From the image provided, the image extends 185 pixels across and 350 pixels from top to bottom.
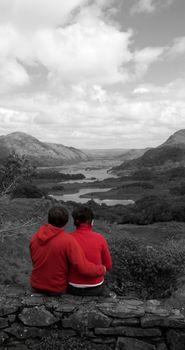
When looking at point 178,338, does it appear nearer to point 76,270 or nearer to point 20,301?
point 76,270

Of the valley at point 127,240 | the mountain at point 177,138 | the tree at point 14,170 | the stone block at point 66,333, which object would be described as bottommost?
the valley at point 127,240

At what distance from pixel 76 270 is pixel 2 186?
5133mm

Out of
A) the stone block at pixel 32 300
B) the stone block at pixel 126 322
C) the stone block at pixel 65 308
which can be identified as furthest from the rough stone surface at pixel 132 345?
the stone block at pixel 32 300

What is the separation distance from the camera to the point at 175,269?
36.8 ft

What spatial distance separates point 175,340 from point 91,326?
1296 mm

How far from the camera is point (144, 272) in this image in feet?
36.2

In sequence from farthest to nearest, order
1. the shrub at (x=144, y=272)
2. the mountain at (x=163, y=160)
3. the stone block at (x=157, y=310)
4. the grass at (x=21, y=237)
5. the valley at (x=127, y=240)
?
the mountain at (x=163, y=160) → the grass at (x=21, y=237) → the valley at (x=127, y=240) → the shrub at (x=144, y=272) → the stone block at (x=157, y=310)

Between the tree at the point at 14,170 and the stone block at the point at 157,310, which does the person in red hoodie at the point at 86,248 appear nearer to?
the stone block at the point at 157,310

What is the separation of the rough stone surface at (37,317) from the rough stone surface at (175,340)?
177cm

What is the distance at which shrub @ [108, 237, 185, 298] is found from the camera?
1048 centimetres

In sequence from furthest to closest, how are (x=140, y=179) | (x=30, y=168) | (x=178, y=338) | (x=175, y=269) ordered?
(x=140, y=179)
(x=175, y=269)
(x=30, y=168)
(x=178, y=338)

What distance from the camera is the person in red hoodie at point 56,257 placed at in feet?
20.0

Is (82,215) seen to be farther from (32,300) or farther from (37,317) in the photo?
(37,317)

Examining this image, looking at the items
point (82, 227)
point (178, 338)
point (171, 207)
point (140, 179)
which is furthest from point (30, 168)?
point (140, 179)
